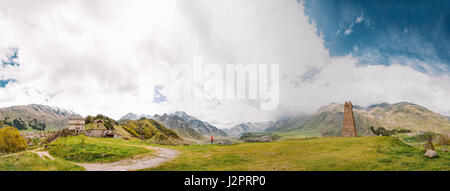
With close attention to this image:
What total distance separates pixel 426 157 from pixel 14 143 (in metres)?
51.3

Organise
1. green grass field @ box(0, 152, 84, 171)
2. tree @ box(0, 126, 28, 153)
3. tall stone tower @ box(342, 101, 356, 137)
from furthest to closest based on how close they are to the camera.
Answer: tall stone tower @ box(342, 101, 356, 137), tree @ box(0, 126, 28, 153), green grass field @ box(0, 152, 84, 171)

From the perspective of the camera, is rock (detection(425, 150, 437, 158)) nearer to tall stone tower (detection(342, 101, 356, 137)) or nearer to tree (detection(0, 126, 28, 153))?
tall stone tower (detection(342, 101, 356, 137))

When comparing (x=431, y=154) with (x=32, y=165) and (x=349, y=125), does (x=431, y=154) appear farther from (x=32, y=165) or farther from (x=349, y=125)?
(x=32, y=165)

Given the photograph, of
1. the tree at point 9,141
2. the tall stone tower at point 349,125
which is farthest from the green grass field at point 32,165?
the tall stone tower at point 349,125

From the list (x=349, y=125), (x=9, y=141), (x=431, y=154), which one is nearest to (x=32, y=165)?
(x=9, y=141)

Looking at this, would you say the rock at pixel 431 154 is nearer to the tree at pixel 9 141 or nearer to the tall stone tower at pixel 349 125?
the tall stone tower at pixel 349 125

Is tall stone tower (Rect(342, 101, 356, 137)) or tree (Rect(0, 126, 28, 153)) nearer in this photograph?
tree (Rect(0, 126, 28, 153))

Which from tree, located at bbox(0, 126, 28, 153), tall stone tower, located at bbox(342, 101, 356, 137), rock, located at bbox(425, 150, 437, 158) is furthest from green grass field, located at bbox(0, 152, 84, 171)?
tall stone tower, located at bbox(342, 101, 356, 137)

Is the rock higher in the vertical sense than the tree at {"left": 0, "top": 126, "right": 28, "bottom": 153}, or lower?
higher
